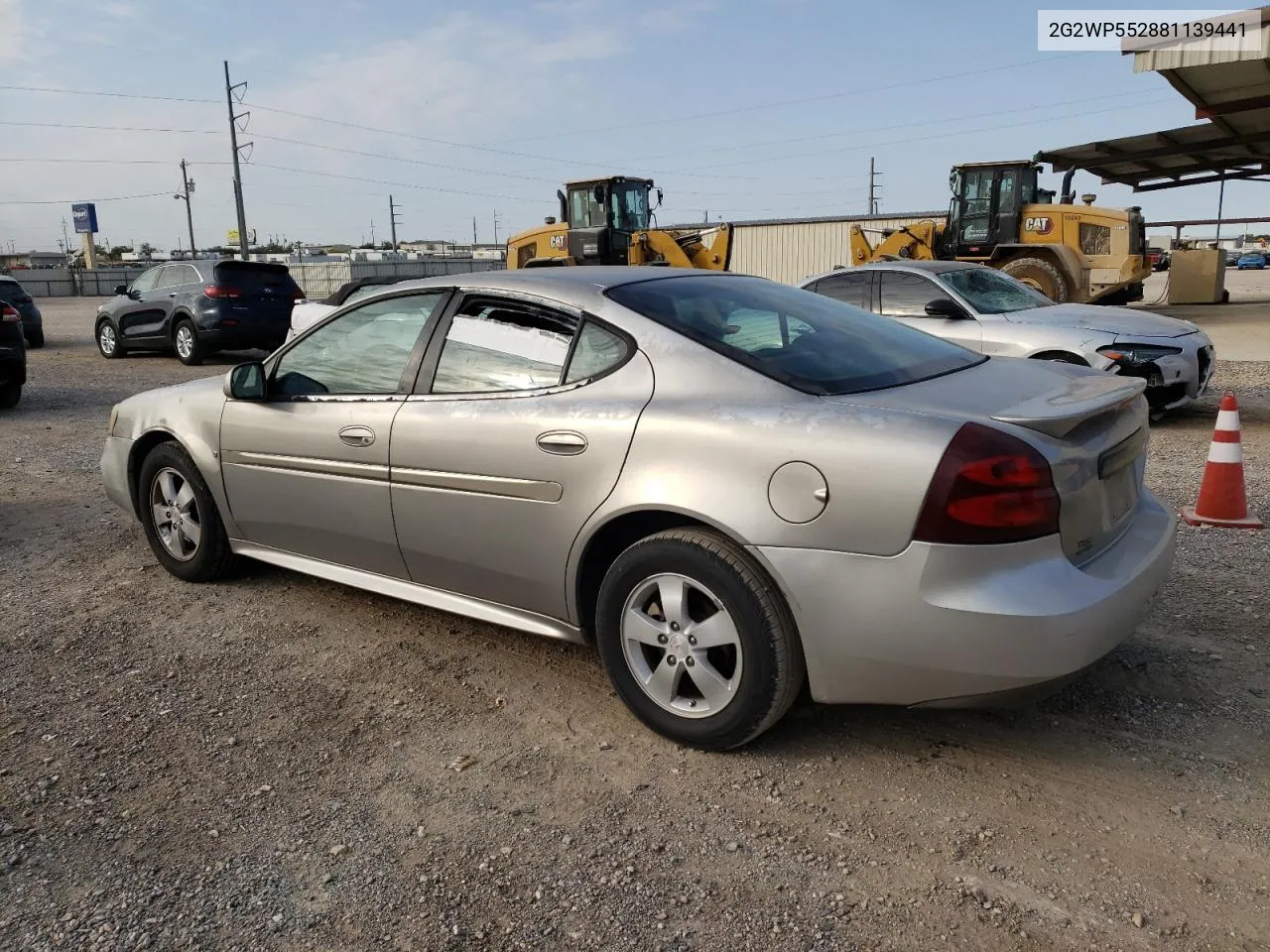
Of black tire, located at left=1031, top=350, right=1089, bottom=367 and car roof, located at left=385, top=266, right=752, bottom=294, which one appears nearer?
car roof, located at left=385, top=266, right=752, bottom=294

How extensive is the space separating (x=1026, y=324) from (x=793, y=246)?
973 inches

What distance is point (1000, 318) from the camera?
8352 mm

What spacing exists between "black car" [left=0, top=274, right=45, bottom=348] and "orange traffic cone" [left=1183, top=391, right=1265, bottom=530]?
53.7 feet

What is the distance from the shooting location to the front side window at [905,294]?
28.8 ft

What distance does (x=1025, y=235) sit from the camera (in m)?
20.0

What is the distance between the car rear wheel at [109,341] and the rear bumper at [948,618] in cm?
1609

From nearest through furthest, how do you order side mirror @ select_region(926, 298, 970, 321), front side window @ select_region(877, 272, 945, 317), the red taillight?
the red taillight, side mirror @ select_region(926, 298, 970, 321), front side window @ select_region(877, 272, 945, 317)

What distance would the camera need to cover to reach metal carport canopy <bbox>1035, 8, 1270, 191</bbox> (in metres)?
15.9

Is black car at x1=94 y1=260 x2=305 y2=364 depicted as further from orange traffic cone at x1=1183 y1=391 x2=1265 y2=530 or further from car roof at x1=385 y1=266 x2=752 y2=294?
orange traffic cone at x1=1183 y1=391 x2=1265 y2=530

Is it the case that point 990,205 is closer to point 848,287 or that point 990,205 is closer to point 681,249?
point 681,249

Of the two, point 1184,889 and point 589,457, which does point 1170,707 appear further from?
point 589,457

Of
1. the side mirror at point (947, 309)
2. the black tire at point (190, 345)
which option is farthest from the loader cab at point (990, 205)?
the black tire at point (190, 345)

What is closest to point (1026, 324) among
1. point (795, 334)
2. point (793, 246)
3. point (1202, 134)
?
point (795, 334)

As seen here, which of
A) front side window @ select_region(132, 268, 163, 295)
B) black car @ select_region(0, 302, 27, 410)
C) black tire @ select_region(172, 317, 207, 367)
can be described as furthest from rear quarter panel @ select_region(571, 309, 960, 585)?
front side window @ select_region(132, 268, 163, 295)
